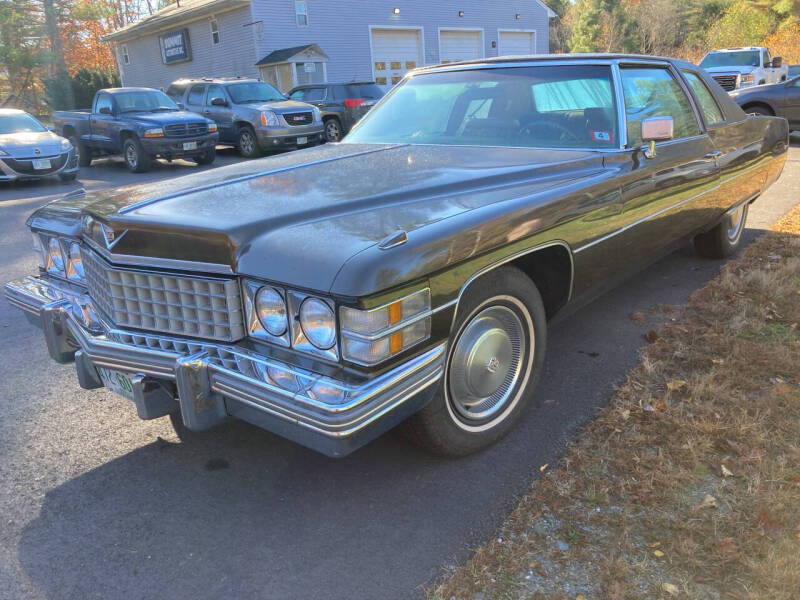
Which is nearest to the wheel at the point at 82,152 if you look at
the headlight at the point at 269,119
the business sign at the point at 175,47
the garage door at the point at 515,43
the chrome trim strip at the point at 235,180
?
the headlight at the point at 269,119

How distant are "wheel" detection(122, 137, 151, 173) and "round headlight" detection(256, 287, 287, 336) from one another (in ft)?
37.0

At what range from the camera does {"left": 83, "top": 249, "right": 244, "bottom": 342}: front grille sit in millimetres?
2297

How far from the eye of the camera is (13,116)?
466 inches

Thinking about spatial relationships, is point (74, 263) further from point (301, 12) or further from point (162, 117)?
point (301, 12)

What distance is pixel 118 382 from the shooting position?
2.56 meters

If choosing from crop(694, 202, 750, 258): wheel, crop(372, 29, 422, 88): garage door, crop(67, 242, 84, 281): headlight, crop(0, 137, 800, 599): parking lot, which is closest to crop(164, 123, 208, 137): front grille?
crop(0, 137, 800, 599): parking lot

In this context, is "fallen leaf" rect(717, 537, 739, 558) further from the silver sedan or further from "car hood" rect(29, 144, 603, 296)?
the silver sedan

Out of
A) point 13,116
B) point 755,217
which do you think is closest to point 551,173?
point 755,217

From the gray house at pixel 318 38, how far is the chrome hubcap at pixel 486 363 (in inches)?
810

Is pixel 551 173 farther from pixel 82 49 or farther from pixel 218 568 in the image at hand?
pixel 82 49

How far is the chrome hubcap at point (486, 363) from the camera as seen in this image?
261 cm

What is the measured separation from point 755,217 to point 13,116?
1239cm

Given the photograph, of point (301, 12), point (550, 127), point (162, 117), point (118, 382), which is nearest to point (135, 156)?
point (162, 117)

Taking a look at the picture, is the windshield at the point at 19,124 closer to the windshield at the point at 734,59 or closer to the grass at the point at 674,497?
the grass at the point at 674,497
